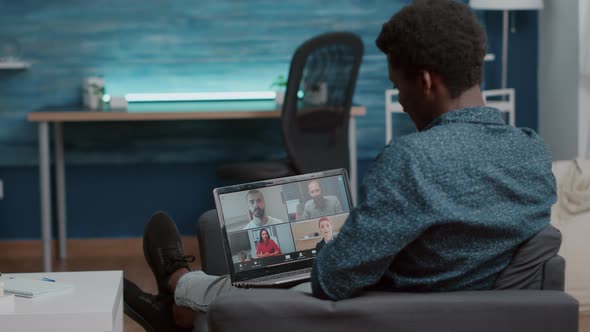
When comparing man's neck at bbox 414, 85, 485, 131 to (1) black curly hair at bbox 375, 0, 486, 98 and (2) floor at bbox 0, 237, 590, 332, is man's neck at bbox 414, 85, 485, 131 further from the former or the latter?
(2) floor at bbox 0, 237, 590, 332

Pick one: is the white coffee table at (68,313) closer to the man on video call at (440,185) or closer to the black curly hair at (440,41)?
the man on video call at (440,185)

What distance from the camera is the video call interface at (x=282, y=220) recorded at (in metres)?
1.96

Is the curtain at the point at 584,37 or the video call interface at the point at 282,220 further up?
the curtain at the point at 584,37

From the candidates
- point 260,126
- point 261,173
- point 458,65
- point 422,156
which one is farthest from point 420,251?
point 260,126

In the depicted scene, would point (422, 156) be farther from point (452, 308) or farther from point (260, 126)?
point (260, 126)

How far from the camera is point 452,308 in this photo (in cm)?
149

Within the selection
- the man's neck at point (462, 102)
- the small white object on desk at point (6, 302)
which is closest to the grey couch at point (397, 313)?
the man's neck at point (462, 102)

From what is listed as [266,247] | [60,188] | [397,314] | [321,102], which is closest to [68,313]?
[266,247]

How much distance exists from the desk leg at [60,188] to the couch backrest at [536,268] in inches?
133

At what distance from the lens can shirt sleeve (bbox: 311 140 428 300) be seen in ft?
4.85

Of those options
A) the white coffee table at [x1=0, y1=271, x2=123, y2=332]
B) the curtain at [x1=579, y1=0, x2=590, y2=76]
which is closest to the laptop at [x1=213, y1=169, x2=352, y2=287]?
the white coffee table at [x1=0, y1=271, x2=123, y2=332]

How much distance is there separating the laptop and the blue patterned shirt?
14.9 inches

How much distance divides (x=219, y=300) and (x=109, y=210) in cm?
345

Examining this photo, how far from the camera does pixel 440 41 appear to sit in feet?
5.11
